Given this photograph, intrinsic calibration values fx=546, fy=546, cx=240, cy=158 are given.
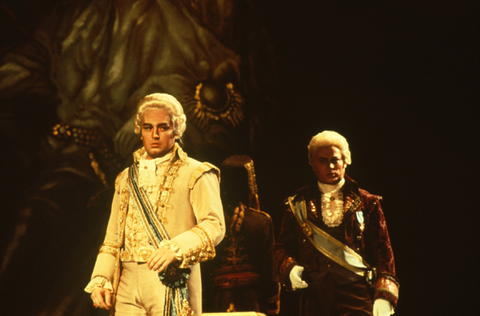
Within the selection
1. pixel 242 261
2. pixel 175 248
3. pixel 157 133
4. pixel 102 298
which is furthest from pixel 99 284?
pixel 242 261

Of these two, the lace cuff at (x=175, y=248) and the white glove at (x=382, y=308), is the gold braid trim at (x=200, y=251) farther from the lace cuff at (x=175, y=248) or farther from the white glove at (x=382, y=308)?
the white glove at (x=382, y=308)

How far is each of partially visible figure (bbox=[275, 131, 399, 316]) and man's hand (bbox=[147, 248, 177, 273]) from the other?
95 centimetres

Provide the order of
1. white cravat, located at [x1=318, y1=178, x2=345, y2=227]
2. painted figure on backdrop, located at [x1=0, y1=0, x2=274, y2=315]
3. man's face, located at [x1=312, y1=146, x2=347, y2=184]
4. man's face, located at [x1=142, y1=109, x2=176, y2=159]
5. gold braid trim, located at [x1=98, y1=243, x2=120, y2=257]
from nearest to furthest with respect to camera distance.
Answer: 1. gold braid trim, located at [x1=98, y1=243, x2=120, y2=257]
2. man's face, located at [x1=142, y1=109, x2=176, y2=159]
3. white cravat, located at [x1=318, y1=178, x2=345, y2=227]
4. man's face, located at [x1=312, y1=146, x2=347, y2=184]
5. painted figure on backdrop, located at [x1=0, y1=0, x2=274, y2=315]

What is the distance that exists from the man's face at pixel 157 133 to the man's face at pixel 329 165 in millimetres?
1027

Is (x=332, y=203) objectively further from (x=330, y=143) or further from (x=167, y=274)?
(x=167, y=274)

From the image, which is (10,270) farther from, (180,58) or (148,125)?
(180,58)

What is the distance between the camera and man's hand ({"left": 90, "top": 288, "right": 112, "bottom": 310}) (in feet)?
10.0

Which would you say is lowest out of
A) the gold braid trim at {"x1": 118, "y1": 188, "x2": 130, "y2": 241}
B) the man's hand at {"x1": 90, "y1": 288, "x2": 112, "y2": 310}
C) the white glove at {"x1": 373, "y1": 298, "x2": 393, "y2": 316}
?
the white glove at {"x1": 373, "y1": 298, "x2": 393, "y2": 316}

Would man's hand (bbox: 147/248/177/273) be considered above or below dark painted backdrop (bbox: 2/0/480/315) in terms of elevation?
below

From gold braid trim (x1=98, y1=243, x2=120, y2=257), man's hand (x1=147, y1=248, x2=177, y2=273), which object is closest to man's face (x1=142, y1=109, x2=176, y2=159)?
gold braid trim (x1=98, y1=243, x2=120, y2=257)

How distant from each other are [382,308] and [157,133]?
1.74 metres

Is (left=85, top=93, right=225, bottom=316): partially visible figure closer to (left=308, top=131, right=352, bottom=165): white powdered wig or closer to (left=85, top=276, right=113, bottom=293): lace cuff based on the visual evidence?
(left=85, top=276, right=113, bottom=293): lace cuff

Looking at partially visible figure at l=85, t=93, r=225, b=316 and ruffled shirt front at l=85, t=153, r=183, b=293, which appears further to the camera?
ruffled shirt front at l=85, t=153, r=183, b=293

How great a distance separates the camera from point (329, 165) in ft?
12.1
